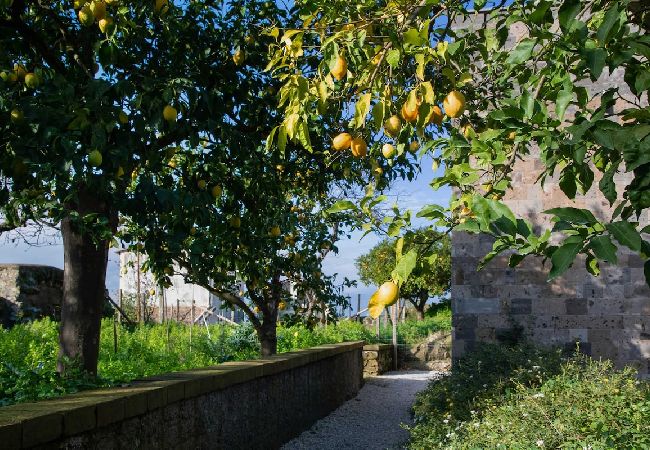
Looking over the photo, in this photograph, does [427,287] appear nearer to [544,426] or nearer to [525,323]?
[525,323]

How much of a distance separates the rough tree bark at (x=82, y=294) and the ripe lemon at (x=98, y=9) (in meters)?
1.81

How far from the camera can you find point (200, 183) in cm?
555

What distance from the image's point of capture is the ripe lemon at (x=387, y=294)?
2.21 meters

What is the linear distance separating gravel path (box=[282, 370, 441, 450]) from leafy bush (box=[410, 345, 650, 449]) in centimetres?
79

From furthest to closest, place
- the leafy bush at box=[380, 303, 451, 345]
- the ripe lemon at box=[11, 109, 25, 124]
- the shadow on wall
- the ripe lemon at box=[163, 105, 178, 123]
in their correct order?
the leafy bush at box=[380, 303, 451, 345] < the shadow on wall < the ripe lemon at box=[163, 105, 178, 123] < the ripe lemon at box=[11, 109, 25, 124]

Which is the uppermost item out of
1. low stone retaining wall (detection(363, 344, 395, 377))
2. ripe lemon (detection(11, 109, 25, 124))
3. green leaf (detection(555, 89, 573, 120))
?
ripe lemon (detection(11, 109, 25, 124))

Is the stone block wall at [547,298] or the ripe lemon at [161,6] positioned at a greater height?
the ripe lemon at [161,6]

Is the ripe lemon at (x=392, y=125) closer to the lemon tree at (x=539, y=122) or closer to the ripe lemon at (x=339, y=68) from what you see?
the lemon tree at (x=539, y=122)

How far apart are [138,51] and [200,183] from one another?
117cm

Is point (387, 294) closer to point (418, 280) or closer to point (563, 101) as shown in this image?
point (563, 101)

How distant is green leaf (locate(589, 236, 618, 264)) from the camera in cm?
190

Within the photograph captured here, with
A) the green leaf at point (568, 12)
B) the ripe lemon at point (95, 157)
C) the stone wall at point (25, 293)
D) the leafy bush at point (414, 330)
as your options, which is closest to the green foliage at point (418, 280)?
the leafy bush at point (414, 330)

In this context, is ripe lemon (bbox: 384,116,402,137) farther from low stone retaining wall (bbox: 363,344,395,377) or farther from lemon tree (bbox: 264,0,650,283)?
low stone retaining wall (bbox: 363,344,395,377)

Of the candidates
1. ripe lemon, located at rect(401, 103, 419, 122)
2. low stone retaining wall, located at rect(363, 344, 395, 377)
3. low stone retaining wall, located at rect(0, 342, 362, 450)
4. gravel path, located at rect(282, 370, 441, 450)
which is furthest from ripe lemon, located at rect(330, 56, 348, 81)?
low stone retaining wall, located at rect(363, 344, 395, 377)
